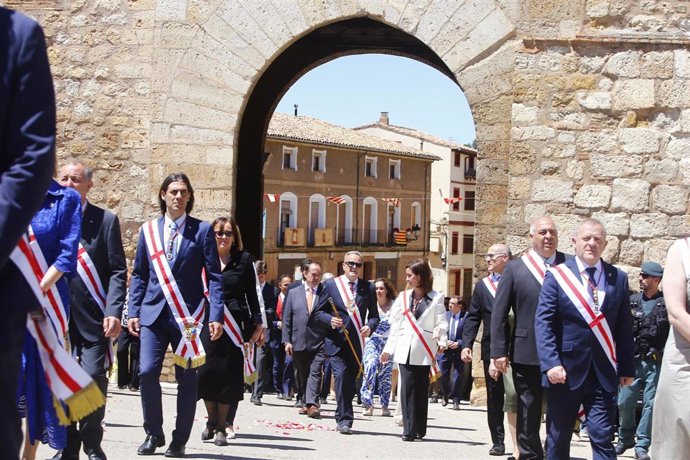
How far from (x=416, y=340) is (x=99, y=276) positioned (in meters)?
3.46

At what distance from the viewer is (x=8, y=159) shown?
2.73 metres

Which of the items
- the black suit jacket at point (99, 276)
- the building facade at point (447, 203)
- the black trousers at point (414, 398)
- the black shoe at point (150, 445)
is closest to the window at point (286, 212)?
the building facade at point (447, 203)

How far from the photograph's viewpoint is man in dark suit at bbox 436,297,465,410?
569 inches

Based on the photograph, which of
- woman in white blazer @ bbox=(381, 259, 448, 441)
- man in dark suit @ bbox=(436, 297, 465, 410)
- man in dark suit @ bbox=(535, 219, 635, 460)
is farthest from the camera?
man in dark suit @ bbox=(436, 297, 465, 410)

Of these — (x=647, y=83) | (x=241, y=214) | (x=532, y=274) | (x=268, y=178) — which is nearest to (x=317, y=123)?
(x=268, y=178)

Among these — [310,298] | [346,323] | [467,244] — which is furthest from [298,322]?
[467,244]

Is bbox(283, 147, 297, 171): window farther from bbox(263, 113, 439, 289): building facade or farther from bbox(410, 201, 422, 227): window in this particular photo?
bbox(410, 201, 422, 227): window

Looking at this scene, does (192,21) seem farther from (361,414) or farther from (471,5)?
(361,414)

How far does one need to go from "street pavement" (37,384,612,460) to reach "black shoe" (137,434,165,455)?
0.06m

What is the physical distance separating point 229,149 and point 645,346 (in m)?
4.98

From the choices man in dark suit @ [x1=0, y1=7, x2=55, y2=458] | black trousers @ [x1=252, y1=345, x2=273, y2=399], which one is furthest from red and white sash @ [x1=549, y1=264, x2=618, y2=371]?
black trousers @ [x1=252, y1=345, x2=273, y2=399]

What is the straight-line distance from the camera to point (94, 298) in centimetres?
654

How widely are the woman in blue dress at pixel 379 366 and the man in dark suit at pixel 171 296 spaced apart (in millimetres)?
4920

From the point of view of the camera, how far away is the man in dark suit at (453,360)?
14.4 m
